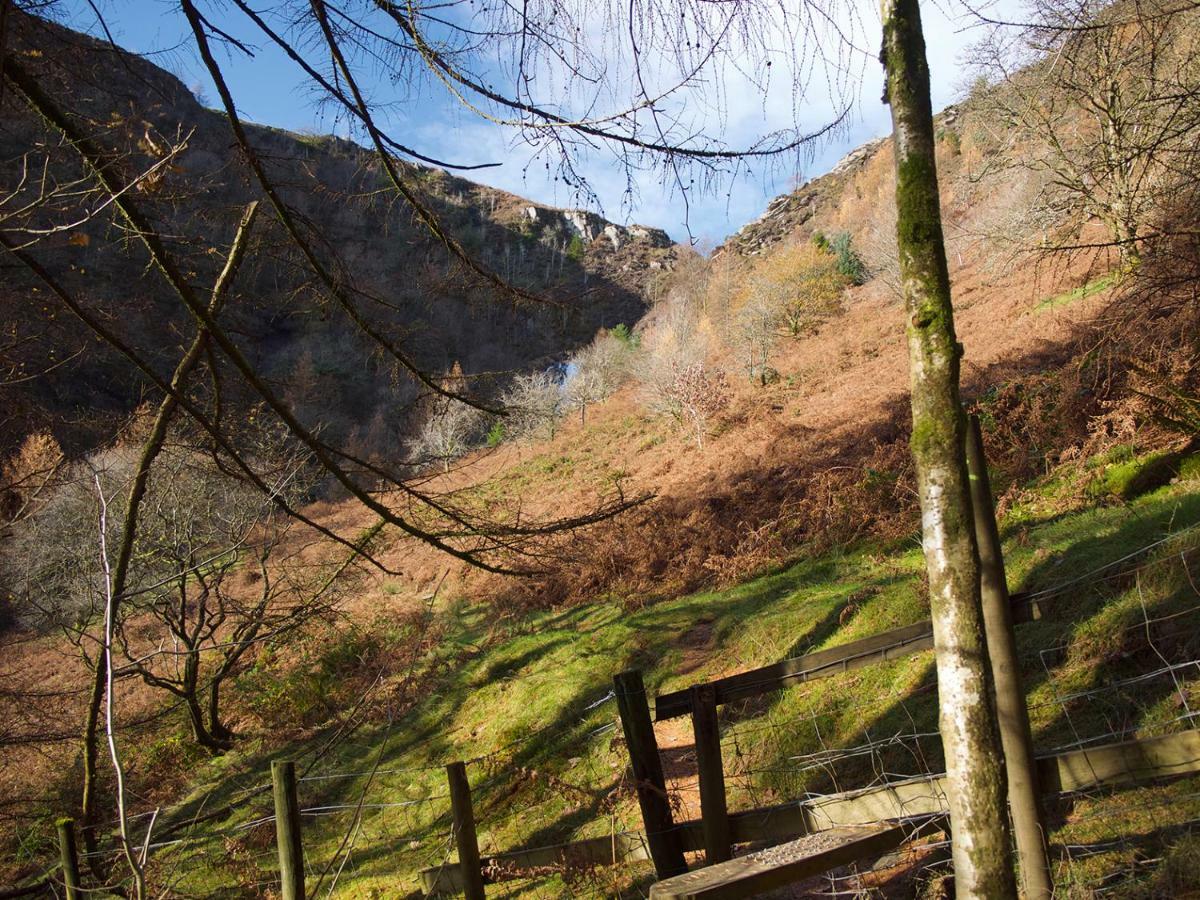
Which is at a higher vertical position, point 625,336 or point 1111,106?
point 625,336

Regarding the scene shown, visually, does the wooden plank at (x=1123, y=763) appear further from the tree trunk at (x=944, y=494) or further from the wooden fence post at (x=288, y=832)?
the wooden fence post at (x=288, y=832)

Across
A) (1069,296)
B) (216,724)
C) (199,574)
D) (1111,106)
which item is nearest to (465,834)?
(199,574)

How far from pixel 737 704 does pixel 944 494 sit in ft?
18.4

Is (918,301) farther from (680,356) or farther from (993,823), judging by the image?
(680,356)

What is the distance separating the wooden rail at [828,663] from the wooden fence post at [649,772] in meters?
0.29

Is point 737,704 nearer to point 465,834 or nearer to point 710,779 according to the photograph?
point 465,834

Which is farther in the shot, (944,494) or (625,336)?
(625,336)

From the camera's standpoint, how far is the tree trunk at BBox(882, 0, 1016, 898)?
7.43 feet

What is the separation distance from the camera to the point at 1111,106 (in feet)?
43.0

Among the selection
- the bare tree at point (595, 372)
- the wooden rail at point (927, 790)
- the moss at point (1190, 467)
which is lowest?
the wooden rail at point (927, 790)

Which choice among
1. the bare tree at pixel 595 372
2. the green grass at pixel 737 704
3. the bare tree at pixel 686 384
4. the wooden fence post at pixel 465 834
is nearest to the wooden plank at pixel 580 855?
the wooden fence post at pixel 465 834

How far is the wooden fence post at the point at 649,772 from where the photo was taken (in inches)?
168

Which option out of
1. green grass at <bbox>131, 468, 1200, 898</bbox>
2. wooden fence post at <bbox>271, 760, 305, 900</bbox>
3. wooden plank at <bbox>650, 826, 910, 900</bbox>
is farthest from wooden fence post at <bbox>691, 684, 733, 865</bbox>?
→ wooden fence post at <bbox>271, 760, 305, 900</bbox>

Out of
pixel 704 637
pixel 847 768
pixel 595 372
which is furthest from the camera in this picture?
pixel 595 372
